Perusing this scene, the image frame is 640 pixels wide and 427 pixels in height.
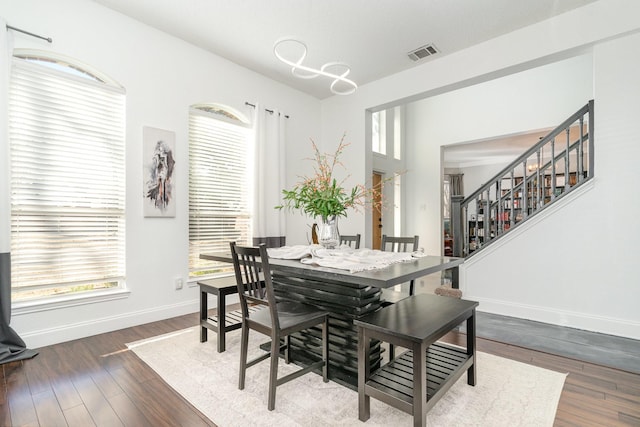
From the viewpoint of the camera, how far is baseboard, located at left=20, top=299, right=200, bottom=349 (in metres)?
2.66

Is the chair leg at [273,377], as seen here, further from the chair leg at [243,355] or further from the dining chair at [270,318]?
the chair leg at [243,355]

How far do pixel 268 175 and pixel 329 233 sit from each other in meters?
2.08

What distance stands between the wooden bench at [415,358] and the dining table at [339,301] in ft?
0.72

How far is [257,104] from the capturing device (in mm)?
4285

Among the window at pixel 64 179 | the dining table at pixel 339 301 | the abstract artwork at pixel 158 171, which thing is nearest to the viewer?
Result: the dining table at pixel 339 301

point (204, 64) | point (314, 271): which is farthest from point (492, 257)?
point (204, 64)

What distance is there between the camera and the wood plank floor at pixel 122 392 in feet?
5.66

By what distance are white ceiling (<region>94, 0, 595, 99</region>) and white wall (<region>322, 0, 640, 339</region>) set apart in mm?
237

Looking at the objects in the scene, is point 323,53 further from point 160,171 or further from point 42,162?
point 42,162

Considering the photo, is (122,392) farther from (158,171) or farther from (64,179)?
(158,171)

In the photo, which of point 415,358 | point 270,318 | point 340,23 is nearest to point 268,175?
point 340,23

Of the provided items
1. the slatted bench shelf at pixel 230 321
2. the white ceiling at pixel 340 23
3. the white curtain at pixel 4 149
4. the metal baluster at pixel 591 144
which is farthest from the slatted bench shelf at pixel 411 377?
the white ceiling at pixel 340 23

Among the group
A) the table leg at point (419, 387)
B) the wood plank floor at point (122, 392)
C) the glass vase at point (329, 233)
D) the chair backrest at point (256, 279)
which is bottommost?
the wood plank floor at point (122, 392)

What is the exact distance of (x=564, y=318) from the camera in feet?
10.8
